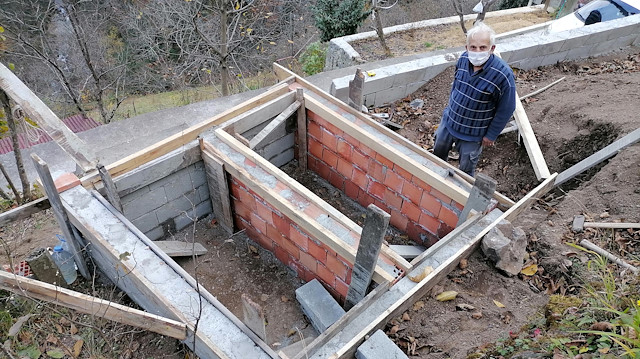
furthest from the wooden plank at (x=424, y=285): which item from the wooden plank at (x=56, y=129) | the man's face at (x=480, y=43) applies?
the wooden plank at (x=56, y=129)

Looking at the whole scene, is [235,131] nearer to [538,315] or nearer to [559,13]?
[538,315]

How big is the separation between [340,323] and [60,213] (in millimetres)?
2789

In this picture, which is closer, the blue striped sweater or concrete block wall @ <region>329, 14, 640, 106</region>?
the blue striped sweater

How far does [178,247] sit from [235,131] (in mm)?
1477

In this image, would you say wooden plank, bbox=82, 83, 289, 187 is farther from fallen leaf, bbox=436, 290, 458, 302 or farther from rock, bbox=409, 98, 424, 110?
fallen leaf, bbox=436, 290, 458, 302

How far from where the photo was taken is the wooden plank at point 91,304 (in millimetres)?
3078

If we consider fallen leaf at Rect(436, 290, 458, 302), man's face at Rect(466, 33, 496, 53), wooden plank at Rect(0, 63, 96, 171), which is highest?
man's face at Rect(466, 33, 496, 53)

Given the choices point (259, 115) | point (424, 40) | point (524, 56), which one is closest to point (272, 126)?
point (259, 115)

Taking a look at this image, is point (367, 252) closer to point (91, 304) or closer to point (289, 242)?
point (289, 242)

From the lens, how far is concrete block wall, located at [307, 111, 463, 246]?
456 cm

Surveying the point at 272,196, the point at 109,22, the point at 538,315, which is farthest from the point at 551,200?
the point at 109,22

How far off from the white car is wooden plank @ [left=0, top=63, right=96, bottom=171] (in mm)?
9083

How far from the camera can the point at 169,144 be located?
15.1 ft

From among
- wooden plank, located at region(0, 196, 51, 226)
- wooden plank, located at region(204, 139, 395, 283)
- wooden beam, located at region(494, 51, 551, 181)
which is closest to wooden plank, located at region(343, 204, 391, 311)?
wooden plank, located at region(204, 139, 395, 283)
